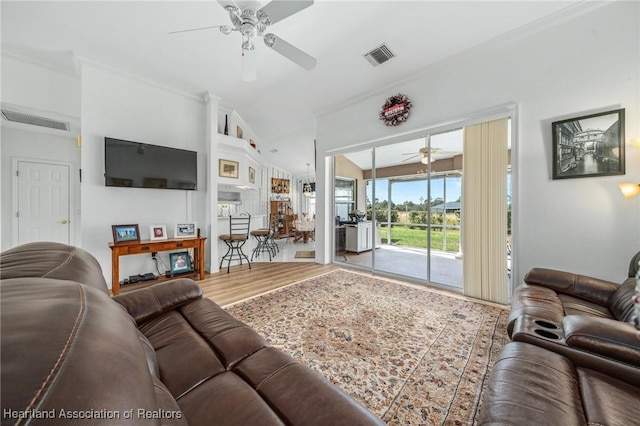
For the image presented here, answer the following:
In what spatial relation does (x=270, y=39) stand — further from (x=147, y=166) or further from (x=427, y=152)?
(x=147, y=166)

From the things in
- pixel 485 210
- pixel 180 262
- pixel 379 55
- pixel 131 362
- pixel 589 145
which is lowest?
pixel 180 262

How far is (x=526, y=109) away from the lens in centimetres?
273

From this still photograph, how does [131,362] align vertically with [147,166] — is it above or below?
below

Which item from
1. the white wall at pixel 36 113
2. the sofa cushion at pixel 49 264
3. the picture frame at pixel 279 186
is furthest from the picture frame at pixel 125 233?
the picture frame at pixel 279 186

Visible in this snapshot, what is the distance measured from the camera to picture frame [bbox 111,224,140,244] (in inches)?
131

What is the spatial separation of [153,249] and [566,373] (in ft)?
14.4

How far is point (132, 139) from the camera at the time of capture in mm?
3734

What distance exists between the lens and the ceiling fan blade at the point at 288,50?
2237 mm

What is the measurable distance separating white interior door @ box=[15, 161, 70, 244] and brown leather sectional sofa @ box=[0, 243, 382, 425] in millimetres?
4513

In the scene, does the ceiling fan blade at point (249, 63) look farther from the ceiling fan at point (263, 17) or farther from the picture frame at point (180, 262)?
Answer: the picture frame at point (180, 262)

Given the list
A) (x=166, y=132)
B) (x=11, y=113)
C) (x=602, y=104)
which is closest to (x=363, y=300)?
(x=602, y=104)

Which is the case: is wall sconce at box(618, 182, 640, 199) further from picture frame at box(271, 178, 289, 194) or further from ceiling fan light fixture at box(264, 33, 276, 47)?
picture frame at box(271, 178, 289, 194)

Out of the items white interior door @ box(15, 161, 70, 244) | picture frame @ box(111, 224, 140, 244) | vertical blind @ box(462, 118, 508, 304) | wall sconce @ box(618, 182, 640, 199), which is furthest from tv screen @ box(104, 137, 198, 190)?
wall sconce @ box(618, 182, 640, 199)

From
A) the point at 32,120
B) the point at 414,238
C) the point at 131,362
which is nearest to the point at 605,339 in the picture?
the point at 131,362
